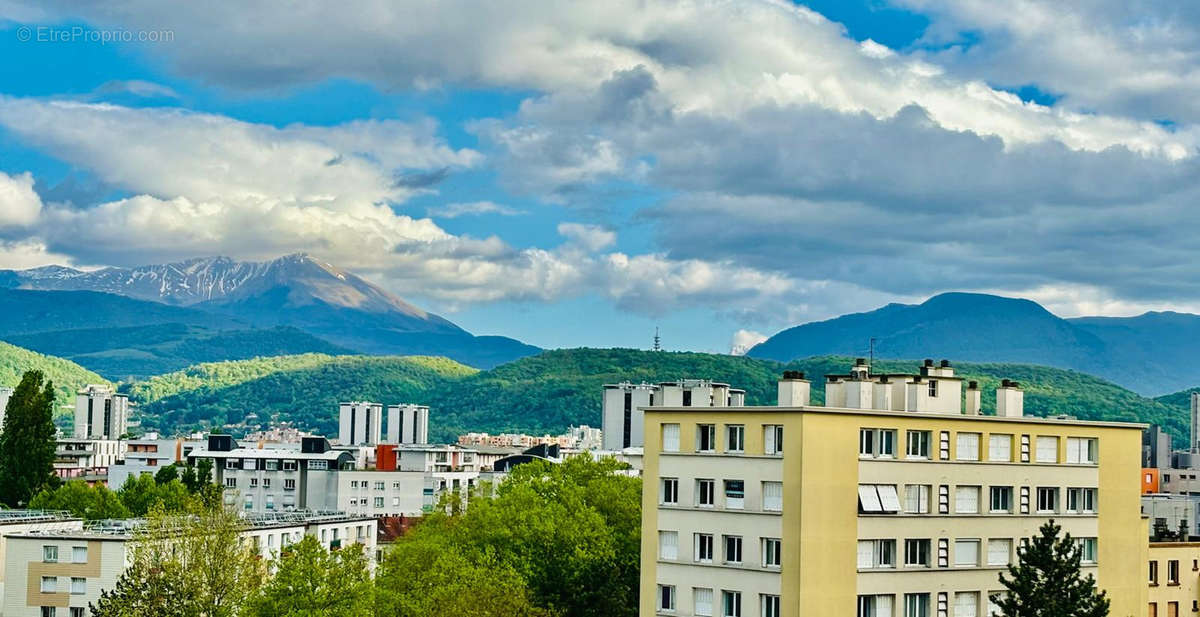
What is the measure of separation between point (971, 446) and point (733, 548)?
12206 millimetres

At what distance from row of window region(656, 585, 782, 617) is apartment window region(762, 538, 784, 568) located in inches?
50.3

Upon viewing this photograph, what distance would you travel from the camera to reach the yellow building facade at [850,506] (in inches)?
→ 2542

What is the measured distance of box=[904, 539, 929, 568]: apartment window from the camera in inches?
2640

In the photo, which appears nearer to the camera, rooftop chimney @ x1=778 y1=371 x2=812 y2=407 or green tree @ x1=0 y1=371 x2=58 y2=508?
rooftop chimney @ x1=778 y1=371 x2=812 y2=407

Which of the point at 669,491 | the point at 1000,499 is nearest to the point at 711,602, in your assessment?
the point at 669,491

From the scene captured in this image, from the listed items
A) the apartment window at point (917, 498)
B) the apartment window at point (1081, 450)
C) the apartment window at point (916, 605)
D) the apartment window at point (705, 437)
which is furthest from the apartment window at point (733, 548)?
the apartment window at point (1081, 450)

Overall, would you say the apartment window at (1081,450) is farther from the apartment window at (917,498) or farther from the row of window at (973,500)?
the apartment window at (917,498)

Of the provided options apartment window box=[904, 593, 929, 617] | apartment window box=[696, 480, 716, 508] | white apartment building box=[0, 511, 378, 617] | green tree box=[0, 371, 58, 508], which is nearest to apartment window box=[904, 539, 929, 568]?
apartment window box=[904, 593, 929, 617]

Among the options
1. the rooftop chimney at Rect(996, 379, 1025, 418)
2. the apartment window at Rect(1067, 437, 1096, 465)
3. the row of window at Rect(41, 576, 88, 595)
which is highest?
the rooftop chimney at Rect(996, 379, 1025, 418)

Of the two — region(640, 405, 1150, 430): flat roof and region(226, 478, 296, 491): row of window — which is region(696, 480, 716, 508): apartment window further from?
region(226, 478, 296, 491): row of window

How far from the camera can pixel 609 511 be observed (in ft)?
313

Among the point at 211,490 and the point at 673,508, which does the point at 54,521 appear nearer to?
the point at 211,490

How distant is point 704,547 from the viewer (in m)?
67.2

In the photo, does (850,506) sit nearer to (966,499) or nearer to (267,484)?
(966,499)
